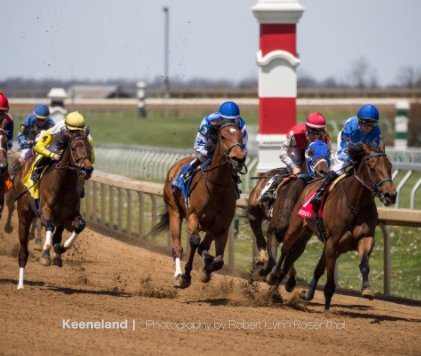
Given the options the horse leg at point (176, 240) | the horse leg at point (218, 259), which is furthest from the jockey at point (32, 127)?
the horse leg at point (218, 259)

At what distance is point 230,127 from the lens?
10344mm

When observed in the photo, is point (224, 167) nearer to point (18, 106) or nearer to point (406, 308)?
point (406, 308)

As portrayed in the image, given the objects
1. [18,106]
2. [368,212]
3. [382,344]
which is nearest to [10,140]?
[368,212]

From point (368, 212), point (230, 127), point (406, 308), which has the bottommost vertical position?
point (406, 308)

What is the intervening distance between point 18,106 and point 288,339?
46.6 meters

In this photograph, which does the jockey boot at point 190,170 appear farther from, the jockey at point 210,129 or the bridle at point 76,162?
the bridle at point 76,162

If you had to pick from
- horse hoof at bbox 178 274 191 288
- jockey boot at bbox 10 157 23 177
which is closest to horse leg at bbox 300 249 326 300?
horse hoof at bbox 178 274 191 288

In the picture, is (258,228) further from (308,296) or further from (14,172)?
(14,172)

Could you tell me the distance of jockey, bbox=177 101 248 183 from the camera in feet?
34.6

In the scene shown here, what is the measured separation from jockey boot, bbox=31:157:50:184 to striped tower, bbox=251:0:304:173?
154 inches

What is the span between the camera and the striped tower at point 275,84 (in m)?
14.7

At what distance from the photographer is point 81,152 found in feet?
36.0

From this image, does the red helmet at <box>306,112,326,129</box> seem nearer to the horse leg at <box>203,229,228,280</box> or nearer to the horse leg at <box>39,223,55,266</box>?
the horse leg at <box>203,229,228,280</box>

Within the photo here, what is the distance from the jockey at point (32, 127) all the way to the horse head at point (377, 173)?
593 cm
